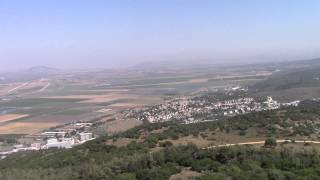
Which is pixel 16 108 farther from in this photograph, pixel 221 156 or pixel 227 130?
pixel 221 156

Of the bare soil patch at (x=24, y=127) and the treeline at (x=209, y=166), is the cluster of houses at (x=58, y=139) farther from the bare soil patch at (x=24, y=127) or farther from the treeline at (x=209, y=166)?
the treeline at (x=209, y=166)

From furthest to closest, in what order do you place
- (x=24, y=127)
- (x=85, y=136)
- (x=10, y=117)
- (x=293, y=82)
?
(x=293, y=82) → (x=10, y=117) → (x=24, y=127) → (x=85, y=136)

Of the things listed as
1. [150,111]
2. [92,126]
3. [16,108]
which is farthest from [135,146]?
[16,108]

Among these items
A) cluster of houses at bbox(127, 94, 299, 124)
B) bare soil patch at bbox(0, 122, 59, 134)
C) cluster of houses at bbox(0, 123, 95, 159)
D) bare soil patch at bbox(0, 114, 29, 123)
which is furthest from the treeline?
bare soil patch at bbox(0, 114, 29, 123)

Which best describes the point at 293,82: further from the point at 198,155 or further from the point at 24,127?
the point at 198,155

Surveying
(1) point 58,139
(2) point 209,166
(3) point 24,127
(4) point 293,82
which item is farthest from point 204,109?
(2) point 209,166

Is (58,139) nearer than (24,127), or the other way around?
(58,139)
